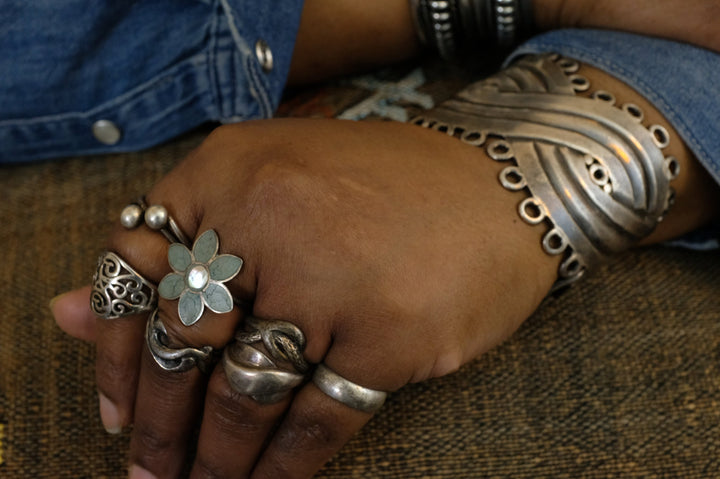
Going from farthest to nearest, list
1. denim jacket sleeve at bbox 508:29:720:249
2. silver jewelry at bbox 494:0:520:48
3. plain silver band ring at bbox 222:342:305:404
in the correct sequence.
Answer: silver jewelry at bbox 494:0:520:48, denim jacket sleeve at bbox 508:29:720:249, plain silver band ring at bbox 222:342:305:404

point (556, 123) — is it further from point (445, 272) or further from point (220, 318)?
point (220, 318)

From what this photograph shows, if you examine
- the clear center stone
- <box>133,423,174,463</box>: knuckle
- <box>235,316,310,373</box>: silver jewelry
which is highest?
the clear center stone

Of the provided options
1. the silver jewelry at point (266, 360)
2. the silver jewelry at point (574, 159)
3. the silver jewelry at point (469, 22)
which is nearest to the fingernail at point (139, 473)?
the silver jewelry at point (266, 360)

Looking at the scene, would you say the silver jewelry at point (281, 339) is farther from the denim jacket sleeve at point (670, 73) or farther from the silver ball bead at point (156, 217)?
the denim jacket sleeve at point (670, 73)

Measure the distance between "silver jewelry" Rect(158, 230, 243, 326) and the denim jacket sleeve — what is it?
446 millimetres

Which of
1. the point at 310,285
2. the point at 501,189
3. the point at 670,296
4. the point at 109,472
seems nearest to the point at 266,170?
the point at 310,285

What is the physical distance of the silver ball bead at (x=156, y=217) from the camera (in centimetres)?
60

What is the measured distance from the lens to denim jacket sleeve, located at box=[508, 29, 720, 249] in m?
0.70

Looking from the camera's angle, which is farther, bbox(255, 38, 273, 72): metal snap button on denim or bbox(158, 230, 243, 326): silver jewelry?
bbox(255, 38, 273, 72): metal snap button on denim

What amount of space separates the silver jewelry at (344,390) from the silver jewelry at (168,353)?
10cm

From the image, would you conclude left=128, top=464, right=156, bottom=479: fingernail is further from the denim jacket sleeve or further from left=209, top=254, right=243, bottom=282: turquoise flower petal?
the denim jacket sleeve

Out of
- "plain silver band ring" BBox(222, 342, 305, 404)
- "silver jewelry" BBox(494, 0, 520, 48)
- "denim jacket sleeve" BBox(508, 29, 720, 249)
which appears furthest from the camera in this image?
"silver jewelry" BBox(494, 0, 520, 48)

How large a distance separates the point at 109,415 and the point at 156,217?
195 millimetres

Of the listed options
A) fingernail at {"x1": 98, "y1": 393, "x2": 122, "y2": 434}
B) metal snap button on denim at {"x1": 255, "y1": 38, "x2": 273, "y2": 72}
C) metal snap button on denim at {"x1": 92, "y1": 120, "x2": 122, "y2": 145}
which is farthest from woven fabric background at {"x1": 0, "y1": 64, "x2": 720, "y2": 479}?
metal snap button on denim at {"x1": 255, "y1": 38, "x2": 273, "y2": 72}
